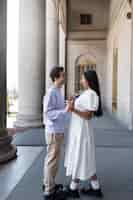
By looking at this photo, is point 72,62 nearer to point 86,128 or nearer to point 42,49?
point 42,49

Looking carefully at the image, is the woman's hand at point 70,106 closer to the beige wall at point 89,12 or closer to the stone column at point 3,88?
the stone column at point 3,88

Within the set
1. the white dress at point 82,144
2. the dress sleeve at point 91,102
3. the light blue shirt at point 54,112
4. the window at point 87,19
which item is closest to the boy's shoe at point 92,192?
the white dress at point 82,144

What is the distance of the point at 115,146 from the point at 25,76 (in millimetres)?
4569

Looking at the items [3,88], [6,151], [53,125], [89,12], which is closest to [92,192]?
[53,125]

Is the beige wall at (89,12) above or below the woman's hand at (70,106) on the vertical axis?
above

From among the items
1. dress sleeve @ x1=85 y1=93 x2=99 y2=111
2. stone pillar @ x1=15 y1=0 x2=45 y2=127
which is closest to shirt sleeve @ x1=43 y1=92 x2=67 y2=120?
dress sleeve @ x1=85 y1=93 x2=99 y2=111

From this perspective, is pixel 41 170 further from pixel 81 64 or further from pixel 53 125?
pixel 81 64

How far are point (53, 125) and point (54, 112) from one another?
18cm

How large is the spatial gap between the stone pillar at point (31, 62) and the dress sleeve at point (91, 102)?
679cm

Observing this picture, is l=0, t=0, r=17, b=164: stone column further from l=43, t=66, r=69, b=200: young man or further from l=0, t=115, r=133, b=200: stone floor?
l=43, t=66, r=69, b=200: young man

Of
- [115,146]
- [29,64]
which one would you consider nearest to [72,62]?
[29,64]

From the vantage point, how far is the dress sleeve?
3963 mm

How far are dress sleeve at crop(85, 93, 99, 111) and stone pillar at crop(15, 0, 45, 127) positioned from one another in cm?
679

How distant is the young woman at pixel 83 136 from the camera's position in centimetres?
397
